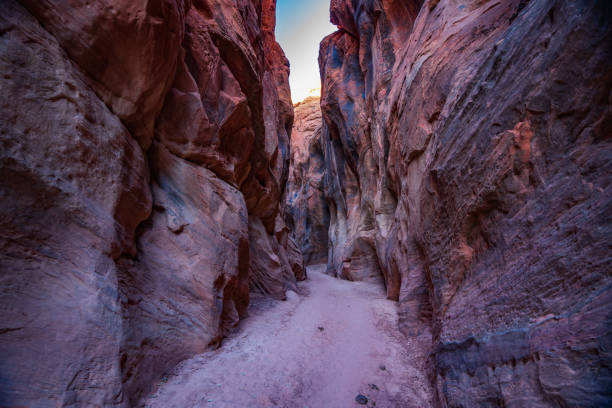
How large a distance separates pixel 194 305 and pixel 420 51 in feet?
36.7

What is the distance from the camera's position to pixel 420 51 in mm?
9531

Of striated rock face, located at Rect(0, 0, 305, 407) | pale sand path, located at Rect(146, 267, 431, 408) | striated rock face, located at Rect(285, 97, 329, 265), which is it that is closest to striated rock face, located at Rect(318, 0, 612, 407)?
pale sand path, located at Rect(146, 267, 431, 408)

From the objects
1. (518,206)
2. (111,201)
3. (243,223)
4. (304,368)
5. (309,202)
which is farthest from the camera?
(309,202)

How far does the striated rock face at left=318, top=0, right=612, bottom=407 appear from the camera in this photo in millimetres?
2701

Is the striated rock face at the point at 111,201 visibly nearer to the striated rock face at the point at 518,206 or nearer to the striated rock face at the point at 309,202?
the striated rock face at the point at 518,206

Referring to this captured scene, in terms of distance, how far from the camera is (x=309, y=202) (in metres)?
36.4

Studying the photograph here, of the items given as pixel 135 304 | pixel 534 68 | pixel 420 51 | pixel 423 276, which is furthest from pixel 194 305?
pixel 420 51

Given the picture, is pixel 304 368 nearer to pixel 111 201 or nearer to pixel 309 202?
pixel 111 201

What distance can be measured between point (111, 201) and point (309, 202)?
31.7m

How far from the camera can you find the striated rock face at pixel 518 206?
2701 mm

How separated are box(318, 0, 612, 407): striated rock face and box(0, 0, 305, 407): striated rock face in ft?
18.2

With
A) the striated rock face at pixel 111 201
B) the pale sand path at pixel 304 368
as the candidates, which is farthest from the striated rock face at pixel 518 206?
the striated rock face at pixel 111 201

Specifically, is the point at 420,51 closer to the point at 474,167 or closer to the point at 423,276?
the point at 474,167

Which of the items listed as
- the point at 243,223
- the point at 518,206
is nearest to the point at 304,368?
the point at 243,223
